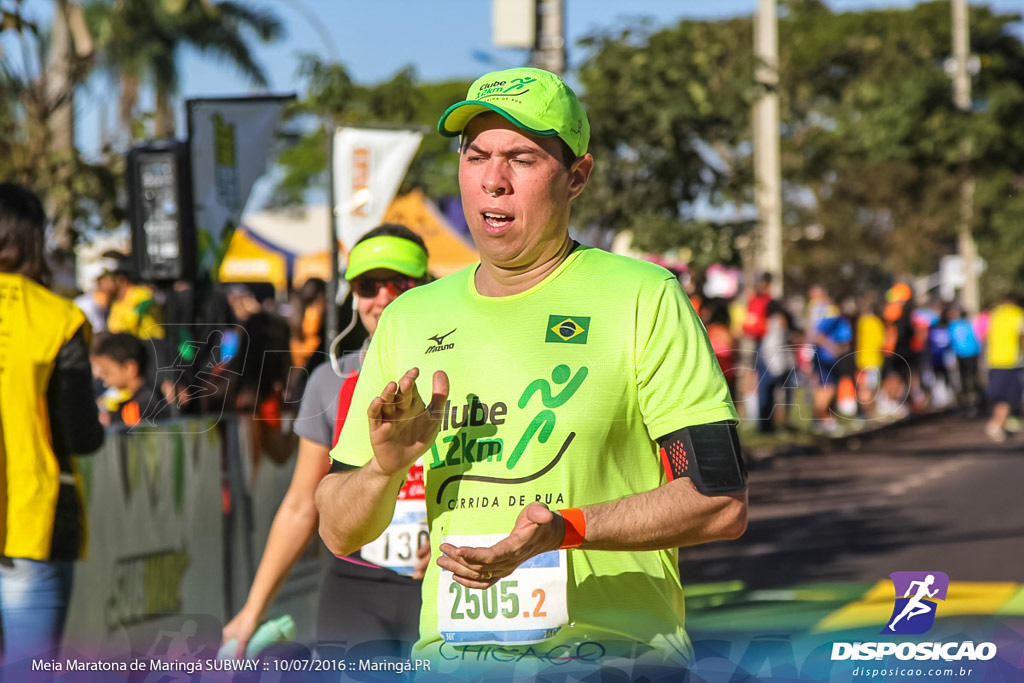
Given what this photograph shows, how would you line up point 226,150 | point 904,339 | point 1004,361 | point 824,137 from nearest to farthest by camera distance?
point 226,150 < point 1004,361 < point 904,339 < point 824,137

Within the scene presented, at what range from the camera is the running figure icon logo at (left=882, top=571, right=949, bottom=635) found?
2.91 m

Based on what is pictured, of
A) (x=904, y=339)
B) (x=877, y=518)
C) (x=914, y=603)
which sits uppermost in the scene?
(x=914, y=603)

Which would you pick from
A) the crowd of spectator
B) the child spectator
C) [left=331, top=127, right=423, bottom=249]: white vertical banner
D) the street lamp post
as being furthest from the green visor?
the street lamp post

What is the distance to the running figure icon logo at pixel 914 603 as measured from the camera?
9.53 ft

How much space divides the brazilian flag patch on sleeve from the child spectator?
408 centimetres

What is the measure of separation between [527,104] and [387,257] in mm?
1807

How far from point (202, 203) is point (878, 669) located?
600 centimetres

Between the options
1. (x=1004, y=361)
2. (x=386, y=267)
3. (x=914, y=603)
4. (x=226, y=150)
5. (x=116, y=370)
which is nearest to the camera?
(x=914, y=603)

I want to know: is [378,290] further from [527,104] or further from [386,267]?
[527,104]

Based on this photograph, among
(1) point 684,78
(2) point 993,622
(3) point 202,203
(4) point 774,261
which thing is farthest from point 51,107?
(4) point 774,261

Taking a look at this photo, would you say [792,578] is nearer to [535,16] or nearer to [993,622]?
[535,16]

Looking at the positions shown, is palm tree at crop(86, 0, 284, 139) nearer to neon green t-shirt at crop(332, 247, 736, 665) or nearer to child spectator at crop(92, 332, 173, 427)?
child spectator at crop(92, 332, 173, 427)

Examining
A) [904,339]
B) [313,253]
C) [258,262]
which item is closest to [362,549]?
[904,339]

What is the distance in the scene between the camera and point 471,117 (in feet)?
8.20
